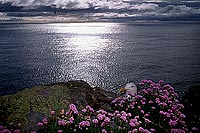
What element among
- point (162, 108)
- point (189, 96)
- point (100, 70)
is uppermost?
point (162, 108)

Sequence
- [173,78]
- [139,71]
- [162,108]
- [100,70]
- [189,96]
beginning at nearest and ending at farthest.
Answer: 1. [162,108]
2. [189,96]
3. [173,78]
4. [139,71]
5. [100,70]

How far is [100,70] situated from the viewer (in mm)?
88125

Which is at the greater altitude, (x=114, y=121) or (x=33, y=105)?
(x=33, y=105)

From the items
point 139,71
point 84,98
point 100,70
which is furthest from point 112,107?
point 100,70

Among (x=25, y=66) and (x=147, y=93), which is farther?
(x=25, y=66)

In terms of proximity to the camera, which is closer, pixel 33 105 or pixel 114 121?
pixel 114 121

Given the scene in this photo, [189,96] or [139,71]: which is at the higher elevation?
[189,96]

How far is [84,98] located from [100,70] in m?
73.7

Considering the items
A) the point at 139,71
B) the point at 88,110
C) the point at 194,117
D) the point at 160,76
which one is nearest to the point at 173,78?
the point at 160,76

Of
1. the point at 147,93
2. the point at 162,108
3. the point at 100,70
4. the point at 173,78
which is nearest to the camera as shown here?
the point at 162,108

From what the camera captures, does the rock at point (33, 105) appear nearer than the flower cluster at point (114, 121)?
No

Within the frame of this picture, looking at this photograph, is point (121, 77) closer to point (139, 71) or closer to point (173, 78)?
point (139, 71)

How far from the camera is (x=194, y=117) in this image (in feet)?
47.4

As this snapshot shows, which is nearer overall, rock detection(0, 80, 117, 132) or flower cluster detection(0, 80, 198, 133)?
flower cluster detection(0, 80, 198, 133)
